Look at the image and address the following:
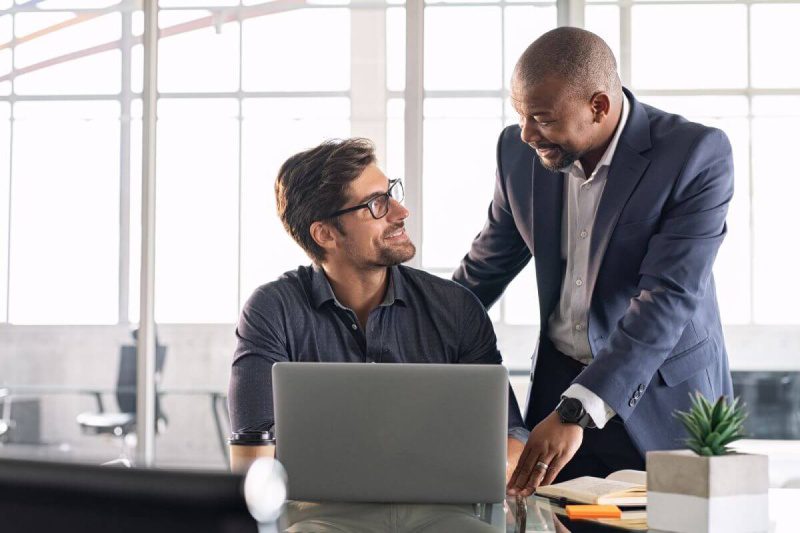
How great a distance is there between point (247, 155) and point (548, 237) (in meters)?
2.69

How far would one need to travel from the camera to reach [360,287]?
2309 mm

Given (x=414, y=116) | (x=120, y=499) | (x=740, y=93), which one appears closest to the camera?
(x=120, y=499)

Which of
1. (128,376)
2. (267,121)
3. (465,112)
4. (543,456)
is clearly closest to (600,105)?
(543,456)

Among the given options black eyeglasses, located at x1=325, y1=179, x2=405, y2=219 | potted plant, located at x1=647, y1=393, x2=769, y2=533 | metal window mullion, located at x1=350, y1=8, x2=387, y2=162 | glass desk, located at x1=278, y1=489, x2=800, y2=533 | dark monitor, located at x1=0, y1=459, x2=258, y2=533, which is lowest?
glass desk, located at x1=278, y1=489, x2=800, y2=533

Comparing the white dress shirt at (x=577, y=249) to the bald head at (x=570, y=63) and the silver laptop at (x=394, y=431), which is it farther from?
the silver laptop at (x=394, y=431)

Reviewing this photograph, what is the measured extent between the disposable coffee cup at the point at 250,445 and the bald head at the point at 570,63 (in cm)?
98

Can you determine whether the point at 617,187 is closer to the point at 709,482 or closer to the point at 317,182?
the point at 317,182

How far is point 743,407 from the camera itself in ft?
4.76

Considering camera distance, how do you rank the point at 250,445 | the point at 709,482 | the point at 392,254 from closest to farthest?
the point at 709,482 → the point at 250,445 → the point at 392,254

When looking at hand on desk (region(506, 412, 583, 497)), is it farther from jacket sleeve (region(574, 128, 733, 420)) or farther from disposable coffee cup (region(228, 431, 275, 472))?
disposable coffee cup (region(228, 431, 275, 472))

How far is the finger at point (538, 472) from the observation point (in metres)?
1.78

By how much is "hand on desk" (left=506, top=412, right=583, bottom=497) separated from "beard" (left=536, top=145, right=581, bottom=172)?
66 cm

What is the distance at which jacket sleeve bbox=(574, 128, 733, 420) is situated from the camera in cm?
196

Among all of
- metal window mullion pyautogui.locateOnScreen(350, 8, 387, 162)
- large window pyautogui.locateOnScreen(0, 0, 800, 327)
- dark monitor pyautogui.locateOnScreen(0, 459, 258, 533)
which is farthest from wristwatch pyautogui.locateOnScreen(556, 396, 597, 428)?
metal window mullion pyautogui.locateOnScreen(350, 8, 387, 162)
